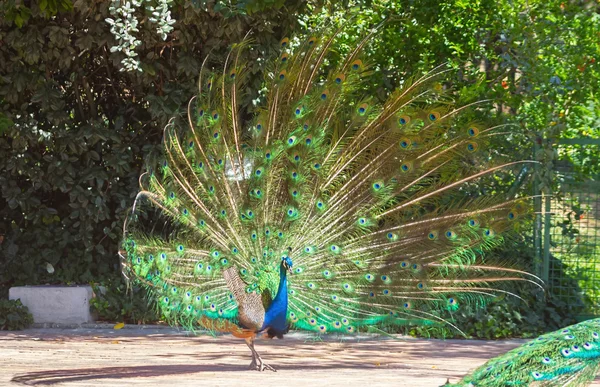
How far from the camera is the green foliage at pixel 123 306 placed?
11.0 meters

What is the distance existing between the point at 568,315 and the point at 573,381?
5.28 metres

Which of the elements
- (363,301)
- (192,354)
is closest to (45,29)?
(192,354)

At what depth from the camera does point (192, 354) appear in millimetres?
9219

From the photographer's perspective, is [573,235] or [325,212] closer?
[325,212]

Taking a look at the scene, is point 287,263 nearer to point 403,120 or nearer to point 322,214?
point 322,214

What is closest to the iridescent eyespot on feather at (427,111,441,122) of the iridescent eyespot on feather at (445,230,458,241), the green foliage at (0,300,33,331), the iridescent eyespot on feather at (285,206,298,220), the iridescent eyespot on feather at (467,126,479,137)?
the iridescent eyespot on feather at (467,126,479,137)

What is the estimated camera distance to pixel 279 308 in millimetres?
7469

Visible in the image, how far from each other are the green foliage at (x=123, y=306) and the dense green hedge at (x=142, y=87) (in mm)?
21

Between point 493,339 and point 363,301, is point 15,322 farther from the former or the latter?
point 493,339

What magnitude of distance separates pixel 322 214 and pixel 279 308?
103 centimetres

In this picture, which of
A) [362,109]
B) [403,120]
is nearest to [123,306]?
[362,109]

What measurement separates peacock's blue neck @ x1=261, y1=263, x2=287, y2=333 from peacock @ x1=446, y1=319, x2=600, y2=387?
84.0 inches

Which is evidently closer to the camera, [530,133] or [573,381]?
[573,381]

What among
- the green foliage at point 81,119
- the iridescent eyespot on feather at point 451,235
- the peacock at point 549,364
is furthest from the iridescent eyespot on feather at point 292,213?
the green foliage at point 81,119
